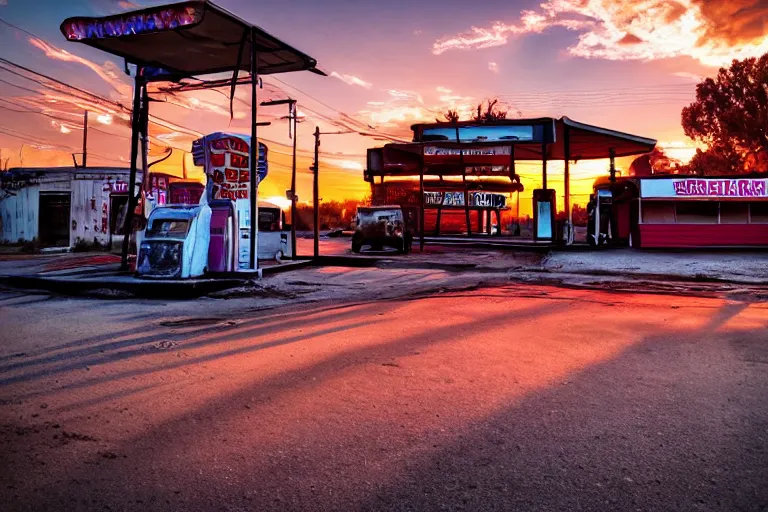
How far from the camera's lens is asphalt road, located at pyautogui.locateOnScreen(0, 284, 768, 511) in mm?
2541

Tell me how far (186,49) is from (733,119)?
1628 inches

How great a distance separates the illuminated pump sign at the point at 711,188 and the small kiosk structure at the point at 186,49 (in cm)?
1674

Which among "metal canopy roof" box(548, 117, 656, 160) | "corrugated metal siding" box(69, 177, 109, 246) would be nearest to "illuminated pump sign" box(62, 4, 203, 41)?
"corrugated metal siding" box(69, 177, 109, 246)

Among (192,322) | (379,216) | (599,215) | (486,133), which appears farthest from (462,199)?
(192,322)

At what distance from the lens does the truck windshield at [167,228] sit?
37.5 ft

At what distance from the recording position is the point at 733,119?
129 feet

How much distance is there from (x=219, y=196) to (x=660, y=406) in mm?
10962

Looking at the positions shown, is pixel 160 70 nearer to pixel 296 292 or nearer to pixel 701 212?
pixel 296 292

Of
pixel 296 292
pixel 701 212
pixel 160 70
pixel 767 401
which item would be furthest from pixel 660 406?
pixel 701 212

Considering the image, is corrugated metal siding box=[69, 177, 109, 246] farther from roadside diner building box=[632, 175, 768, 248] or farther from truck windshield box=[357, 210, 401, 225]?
roadside diner building box=[632, 175, 768, 248]

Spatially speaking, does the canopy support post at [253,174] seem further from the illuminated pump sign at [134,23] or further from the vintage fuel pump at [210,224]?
the illuminated pump sign at [134,23]

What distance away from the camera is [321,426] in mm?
3383

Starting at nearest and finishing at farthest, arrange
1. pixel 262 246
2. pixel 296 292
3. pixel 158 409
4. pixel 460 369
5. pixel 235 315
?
1. pixel 158 409
2. pixel 460 369
3. pixel 235 315
4. pixel 296 292
5. pixel 262 246

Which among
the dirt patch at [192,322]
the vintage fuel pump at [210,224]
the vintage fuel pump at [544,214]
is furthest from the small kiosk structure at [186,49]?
the vintage fuel pump at [544,214]
